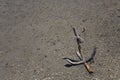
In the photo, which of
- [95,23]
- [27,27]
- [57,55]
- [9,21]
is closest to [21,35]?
[27,27]

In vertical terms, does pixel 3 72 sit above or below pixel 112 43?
below

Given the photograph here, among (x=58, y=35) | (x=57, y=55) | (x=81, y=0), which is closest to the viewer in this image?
(x=57, y=55)

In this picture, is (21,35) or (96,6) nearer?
(21,35)

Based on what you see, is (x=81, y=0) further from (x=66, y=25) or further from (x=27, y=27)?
(x=27, y=27)

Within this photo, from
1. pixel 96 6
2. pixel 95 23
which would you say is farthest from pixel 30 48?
pixel 96 6

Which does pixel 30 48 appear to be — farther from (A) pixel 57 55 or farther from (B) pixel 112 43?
(B) pixel 112 43

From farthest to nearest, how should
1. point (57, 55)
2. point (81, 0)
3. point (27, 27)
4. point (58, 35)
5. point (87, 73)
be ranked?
1. point (81, 0)
2. point (27, 27)
3. point (58, 35)
4. point (57, 55)
5. point (87, 73)
